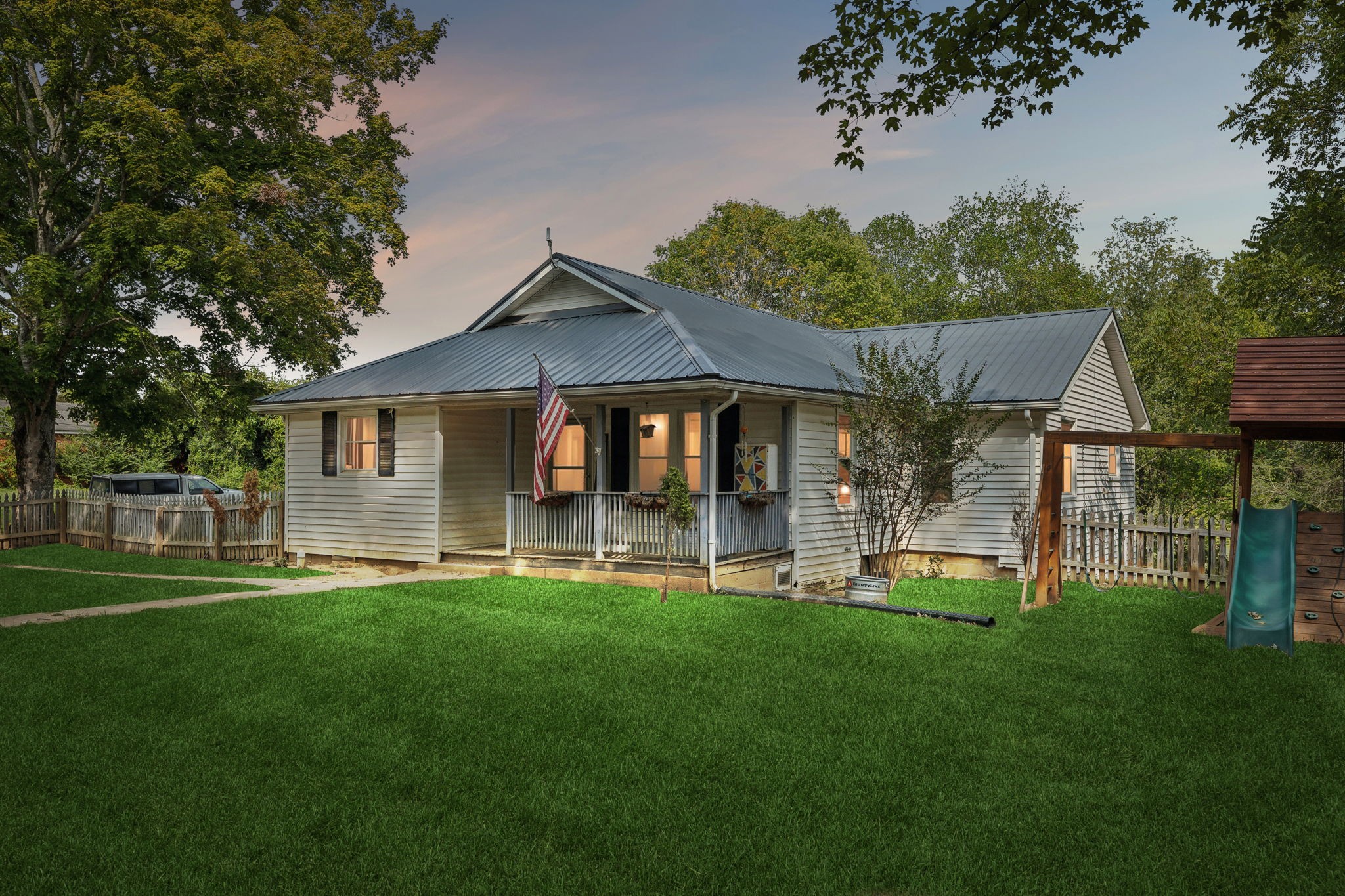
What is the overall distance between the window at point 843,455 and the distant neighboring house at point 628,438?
0.06 meters

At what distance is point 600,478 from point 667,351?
2357 mm

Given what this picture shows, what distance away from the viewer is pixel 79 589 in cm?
1359

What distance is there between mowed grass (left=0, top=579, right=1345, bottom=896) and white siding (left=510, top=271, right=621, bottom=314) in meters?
8.63

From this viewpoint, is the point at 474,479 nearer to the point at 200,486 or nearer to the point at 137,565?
the point at 137,565

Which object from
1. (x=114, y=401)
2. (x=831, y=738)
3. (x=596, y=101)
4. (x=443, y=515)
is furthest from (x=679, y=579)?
(x=114, y=401)

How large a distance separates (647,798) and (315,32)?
88.3 ft

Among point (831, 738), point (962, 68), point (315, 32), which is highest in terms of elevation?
point (315, 32)

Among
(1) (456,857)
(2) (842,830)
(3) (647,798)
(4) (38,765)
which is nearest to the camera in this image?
(1) (456,857)

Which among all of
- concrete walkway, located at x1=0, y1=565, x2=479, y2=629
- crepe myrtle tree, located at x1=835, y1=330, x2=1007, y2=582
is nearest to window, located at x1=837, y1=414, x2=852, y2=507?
crepe myrtle tree, located at x1=835, y1=330, x2=1007, y2=582

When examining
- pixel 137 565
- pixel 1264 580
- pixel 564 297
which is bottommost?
pixel 137 565

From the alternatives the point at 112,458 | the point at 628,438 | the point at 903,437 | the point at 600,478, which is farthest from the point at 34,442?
the point at 903,437

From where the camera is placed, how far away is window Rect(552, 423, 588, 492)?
16641 mm

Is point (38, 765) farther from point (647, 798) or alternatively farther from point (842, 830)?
point (842, 830)

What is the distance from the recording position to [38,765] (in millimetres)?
6094
